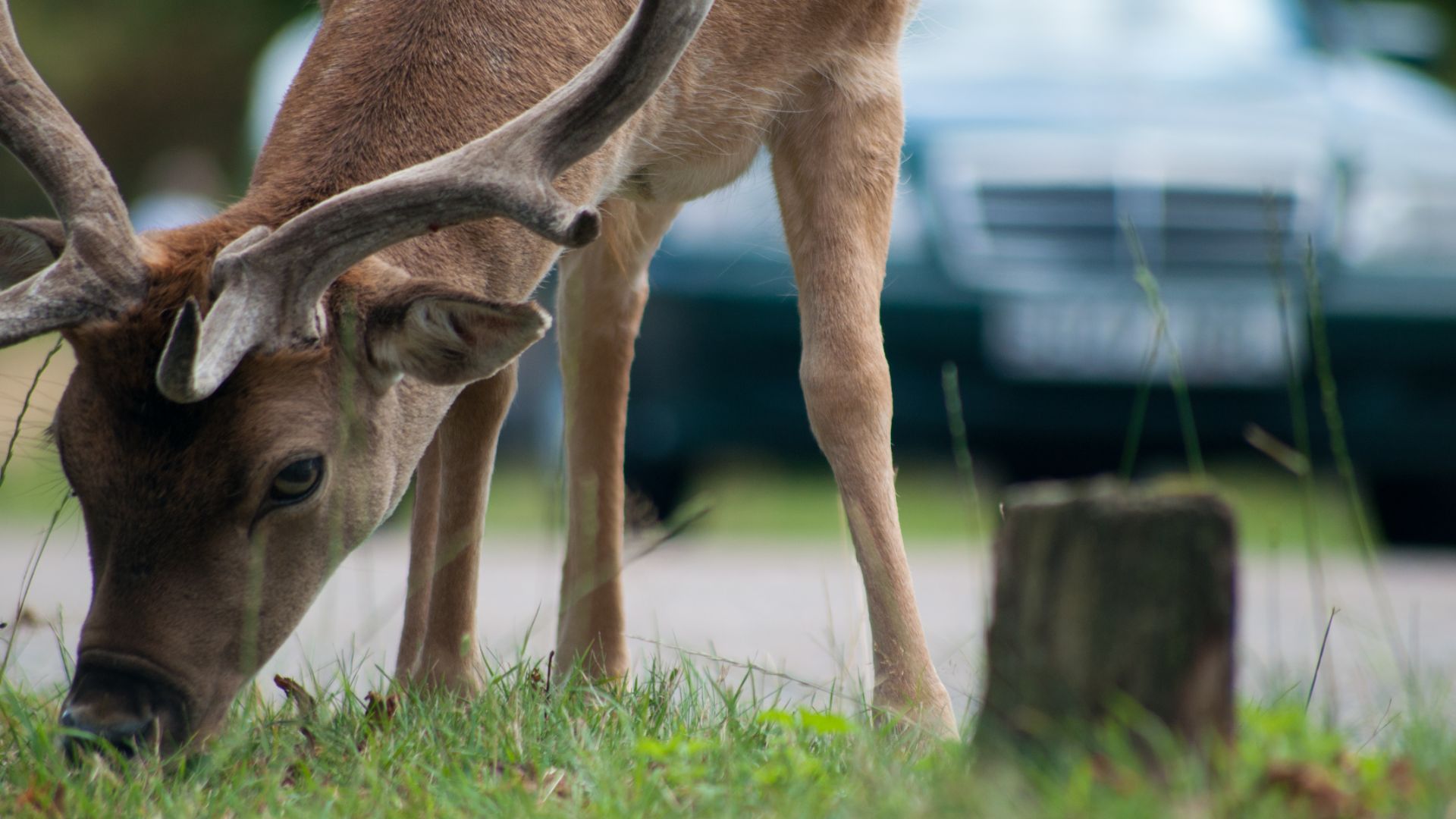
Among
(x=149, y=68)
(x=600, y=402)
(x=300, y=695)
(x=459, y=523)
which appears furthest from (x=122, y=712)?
(x=149, y=68)

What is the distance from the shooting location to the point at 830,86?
410 cm

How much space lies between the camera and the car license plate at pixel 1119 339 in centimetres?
718

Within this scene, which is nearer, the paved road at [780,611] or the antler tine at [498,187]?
the antler tine at [498,187]

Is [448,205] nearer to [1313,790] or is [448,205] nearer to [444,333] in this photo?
[444,333]

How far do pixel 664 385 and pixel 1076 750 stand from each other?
212 inches

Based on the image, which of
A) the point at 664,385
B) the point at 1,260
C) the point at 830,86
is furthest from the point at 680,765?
the point at 664,385

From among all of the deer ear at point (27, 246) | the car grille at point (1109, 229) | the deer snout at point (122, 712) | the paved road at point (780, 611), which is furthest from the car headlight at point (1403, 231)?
the deer snout at point (122, 712)

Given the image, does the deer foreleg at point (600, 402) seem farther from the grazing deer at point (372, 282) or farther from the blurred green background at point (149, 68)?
the blurred green background at point (149, 68)

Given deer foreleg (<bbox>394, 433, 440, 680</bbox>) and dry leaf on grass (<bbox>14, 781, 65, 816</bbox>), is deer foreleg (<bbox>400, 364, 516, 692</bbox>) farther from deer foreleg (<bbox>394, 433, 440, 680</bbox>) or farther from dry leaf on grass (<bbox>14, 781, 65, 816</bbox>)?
dry leaf on grass (<bbox>14, 781, 65, 816</bbox>)

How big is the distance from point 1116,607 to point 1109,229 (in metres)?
5.40

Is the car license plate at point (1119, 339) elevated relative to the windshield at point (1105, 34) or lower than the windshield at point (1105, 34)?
lower

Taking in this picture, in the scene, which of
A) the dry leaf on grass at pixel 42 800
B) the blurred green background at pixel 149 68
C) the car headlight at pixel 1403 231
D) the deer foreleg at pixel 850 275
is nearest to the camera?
the dry leaf on grass at pixel 42 800

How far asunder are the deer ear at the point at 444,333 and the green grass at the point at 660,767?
628mm

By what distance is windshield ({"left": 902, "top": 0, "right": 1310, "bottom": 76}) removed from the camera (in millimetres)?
7676
